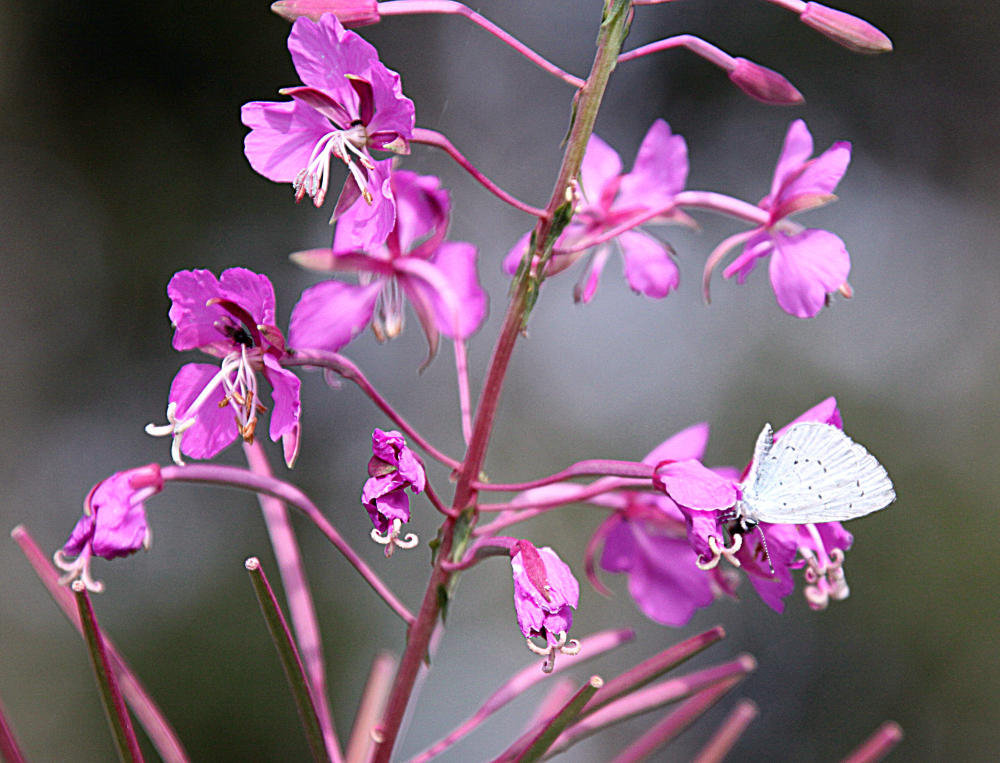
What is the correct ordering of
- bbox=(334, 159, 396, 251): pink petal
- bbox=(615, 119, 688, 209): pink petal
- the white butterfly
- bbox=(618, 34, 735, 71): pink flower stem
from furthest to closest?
bbox=(615, 119, 688, 209): pink petal
bbox=(618, 34, 735, 71): pink flower stem
bbox=(334, 159, 396, 251): pink petal
the white butterfly

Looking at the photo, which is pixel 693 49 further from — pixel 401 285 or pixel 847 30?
pixel 401 285

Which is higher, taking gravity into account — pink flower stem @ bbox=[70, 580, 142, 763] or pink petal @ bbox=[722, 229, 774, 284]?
pink petal @ bbox=[722, 229, 774, 284]

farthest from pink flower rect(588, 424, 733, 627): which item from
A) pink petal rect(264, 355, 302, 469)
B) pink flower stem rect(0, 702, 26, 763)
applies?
pink flower stem rect(0, 702, 26, 763)

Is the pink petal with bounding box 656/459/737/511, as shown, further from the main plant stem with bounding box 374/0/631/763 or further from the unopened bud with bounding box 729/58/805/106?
the unopened bud with bounding box 729/58/805/106

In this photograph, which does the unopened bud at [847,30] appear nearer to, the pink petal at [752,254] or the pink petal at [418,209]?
the pink petal at [752,254]

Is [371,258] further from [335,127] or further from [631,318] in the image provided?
[631,318]

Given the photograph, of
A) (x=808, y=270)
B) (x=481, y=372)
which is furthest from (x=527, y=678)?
(x=481, y=372)
